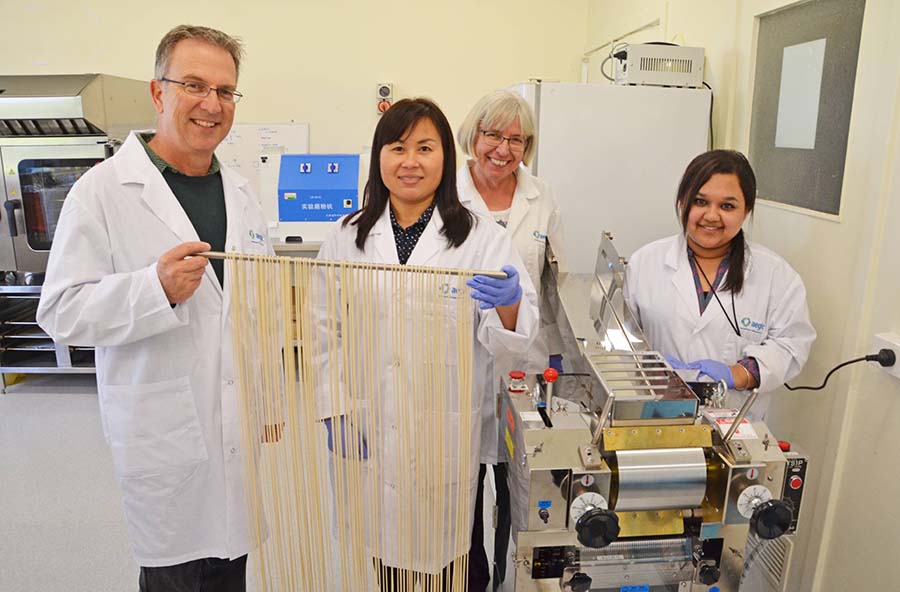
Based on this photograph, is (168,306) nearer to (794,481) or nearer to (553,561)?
(553,561)

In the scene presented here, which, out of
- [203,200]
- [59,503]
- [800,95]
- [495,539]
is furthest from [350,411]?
[59,503]

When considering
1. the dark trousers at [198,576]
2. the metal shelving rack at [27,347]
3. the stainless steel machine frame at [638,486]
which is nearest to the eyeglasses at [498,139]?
the stainless steel machine frame at [638,486]

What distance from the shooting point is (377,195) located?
1.56 m

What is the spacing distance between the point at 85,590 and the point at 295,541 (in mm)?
1433

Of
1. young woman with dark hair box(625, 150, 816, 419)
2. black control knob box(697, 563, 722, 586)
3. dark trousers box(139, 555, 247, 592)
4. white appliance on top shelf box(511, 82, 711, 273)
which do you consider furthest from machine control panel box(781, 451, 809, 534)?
white appliance on top shelf box(511, 82, 711, 273)

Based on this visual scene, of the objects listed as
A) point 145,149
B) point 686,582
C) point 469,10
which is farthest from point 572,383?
point 469,10

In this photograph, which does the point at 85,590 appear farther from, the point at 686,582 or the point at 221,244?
the point at 686,582

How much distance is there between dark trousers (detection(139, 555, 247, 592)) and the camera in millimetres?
1485

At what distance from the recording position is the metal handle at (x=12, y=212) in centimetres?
361

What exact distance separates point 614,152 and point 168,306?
1.86m

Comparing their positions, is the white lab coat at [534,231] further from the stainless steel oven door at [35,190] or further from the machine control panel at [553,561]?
the stainless steel oven door at [35,190]

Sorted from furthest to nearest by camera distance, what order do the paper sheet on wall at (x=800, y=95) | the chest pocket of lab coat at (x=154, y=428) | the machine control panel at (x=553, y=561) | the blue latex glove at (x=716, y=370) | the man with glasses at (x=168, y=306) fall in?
A: the paper sheet on wall at (x=800, y=95)
the blue latex glove at (x=716, y=370)
the chest pocket of lab coat at (x=154, y=428)
the man with glasses at (x=168, y=306)
the machine control panel at (x=553, y=561)

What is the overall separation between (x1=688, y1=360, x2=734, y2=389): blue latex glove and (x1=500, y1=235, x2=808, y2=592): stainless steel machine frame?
327 millimetres

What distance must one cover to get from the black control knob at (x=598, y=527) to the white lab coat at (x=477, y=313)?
36cm
